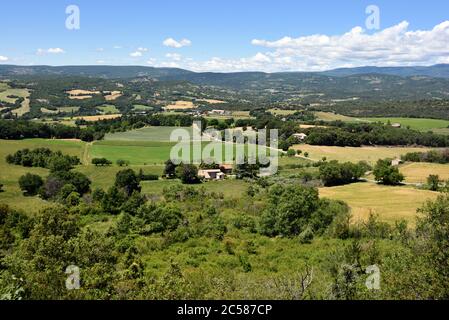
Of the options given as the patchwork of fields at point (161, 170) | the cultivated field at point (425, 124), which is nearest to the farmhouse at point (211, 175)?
the patchwork of fields at point (161, 170)

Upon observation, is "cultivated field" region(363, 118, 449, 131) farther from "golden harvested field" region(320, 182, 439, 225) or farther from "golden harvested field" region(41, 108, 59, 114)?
"golden harvested field" region(41, 108, 59, 114)

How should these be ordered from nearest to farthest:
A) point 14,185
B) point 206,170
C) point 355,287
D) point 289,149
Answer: point 355,287 → point 14,185 → point 206,170 → point 289,149

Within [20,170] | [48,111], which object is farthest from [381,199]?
[48,111]

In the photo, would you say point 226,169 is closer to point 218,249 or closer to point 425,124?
point 218,249

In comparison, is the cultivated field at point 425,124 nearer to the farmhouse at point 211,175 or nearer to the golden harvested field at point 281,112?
the golden harvested field at point 281,112

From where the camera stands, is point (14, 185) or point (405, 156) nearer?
point (14, 185)

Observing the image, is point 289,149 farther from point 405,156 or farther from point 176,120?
point 176,120
